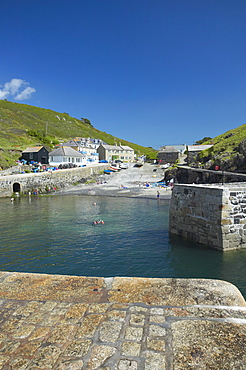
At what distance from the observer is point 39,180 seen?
2258 inches

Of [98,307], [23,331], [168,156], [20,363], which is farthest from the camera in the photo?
[168,156]

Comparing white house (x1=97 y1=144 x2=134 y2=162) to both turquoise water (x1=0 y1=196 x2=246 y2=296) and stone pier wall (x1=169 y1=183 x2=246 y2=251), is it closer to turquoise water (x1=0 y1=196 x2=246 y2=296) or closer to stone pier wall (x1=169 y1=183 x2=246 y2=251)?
turquoise water (x1=0 y1=196 x2=246 y2=296)

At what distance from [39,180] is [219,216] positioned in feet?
160

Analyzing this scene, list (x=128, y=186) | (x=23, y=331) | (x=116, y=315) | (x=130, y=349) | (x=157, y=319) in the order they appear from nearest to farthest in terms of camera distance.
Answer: (x=130, y=349) → (x=23, y=331) → (x=157, y=319) → (x=116, y=315) → (x=128, y=186)

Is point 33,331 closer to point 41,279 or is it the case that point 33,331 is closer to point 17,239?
point 41,279

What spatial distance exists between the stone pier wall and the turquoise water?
2.16ft

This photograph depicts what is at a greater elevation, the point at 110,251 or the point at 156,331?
the point at 156,331

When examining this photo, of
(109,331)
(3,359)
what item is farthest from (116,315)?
(3,359)

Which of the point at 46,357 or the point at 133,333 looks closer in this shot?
the point at 46,357

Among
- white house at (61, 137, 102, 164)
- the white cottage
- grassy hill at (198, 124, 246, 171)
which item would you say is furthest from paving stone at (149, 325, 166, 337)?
white house at (61, 137, 102, 164)

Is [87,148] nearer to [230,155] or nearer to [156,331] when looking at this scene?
[230,155]

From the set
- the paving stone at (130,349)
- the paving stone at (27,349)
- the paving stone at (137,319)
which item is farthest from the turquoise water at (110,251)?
the paving stone at (27,349)

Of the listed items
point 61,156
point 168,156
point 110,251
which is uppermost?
point 168,156

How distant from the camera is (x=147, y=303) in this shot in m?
4.63
